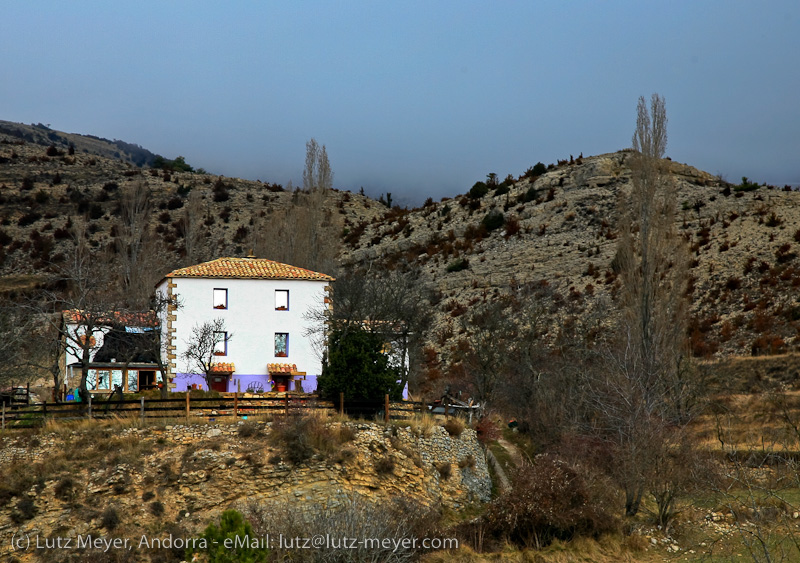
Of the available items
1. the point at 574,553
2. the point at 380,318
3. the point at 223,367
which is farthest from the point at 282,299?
the point at 574,553

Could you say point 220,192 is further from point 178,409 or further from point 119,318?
point 178,409

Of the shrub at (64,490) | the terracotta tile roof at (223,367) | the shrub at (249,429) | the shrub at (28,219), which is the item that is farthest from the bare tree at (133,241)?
the shrub at (64,490)

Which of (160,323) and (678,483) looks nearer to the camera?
(678,483)

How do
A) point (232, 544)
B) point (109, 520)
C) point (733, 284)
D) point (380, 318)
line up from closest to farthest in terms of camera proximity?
point (232, 544), point (109, 520), point (380, 318), point (733, 284)

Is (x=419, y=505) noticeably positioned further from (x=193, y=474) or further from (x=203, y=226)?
(x=203, y=226)

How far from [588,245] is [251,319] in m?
35.1

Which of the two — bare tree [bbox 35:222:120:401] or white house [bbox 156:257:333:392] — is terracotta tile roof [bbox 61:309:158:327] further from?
white house [bbox 156:257:333:392]

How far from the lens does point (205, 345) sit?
33219 millimetres

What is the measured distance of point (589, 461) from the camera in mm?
25016

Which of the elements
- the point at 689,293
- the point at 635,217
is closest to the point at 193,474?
the point at 635,217

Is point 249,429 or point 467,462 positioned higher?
point 249,429

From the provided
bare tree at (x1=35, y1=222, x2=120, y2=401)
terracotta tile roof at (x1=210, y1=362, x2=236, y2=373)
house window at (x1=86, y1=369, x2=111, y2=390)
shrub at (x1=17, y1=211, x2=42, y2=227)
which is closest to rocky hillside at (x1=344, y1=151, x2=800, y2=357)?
terracotta tile roof at (x1=210, y1=362, x2=236, y2=373)

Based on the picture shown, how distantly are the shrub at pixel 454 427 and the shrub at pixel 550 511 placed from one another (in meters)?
6.95

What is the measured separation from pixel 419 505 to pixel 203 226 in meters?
62.7
